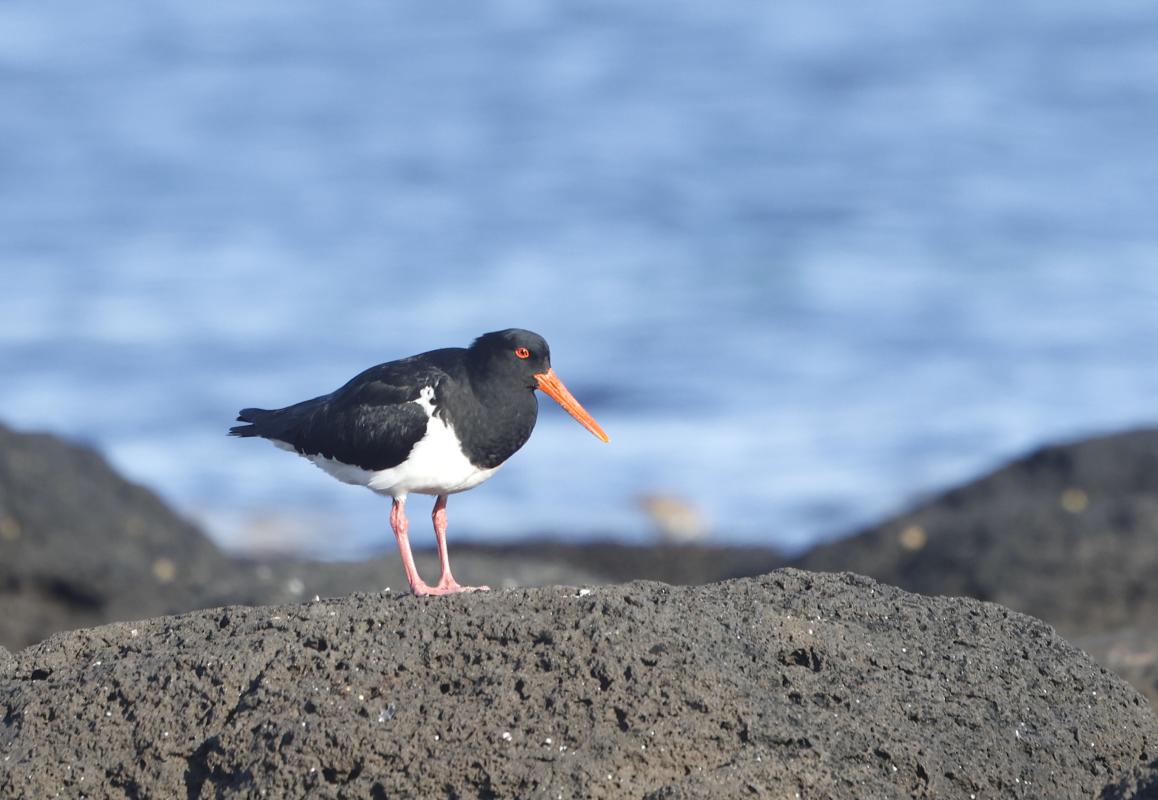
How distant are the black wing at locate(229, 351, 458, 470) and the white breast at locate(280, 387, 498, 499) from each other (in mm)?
28

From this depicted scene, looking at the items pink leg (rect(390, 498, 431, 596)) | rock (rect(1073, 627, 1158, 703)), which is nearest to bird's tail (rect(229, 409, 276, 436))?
pink leg (rect(390, 498, 431, 596))

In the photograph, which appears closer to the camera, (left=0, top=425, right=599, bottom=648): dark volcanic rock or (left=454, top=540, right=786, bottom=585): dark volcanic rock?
(left=0, top=425, right=599, bottom=648): dark volcanic rock

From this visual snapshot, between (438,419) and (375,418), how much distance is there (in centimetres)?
28

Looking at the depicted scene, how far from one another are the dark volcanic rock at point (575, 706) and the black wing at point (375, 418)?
1.54 m

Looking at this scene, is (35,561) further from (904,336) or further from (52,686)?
(904,336)

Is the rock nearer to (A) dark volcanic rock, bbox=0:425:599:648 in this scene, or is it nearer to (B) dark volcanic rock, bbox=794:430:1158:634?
(B) dark volcanic rock, bbox=794:430:1158:634

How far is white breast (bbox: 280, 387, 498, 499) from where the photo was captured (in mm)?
6578

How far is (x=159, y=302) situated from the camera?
2508 cm

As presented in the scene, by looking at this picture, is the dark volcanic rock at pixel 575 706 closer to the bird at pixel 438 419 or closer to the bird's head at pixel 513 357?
the bird at pixel 438 419

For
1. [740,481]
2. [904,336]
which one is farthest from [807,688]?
[904,336]

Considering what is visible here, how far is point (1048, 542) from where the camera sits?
35.4ft

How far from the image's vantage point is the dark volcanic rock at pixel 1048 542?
1044 centimetres

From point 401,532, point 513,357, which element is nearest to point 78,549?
point 401,532

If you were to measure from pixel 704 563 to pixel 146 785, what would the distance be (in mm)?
11224
